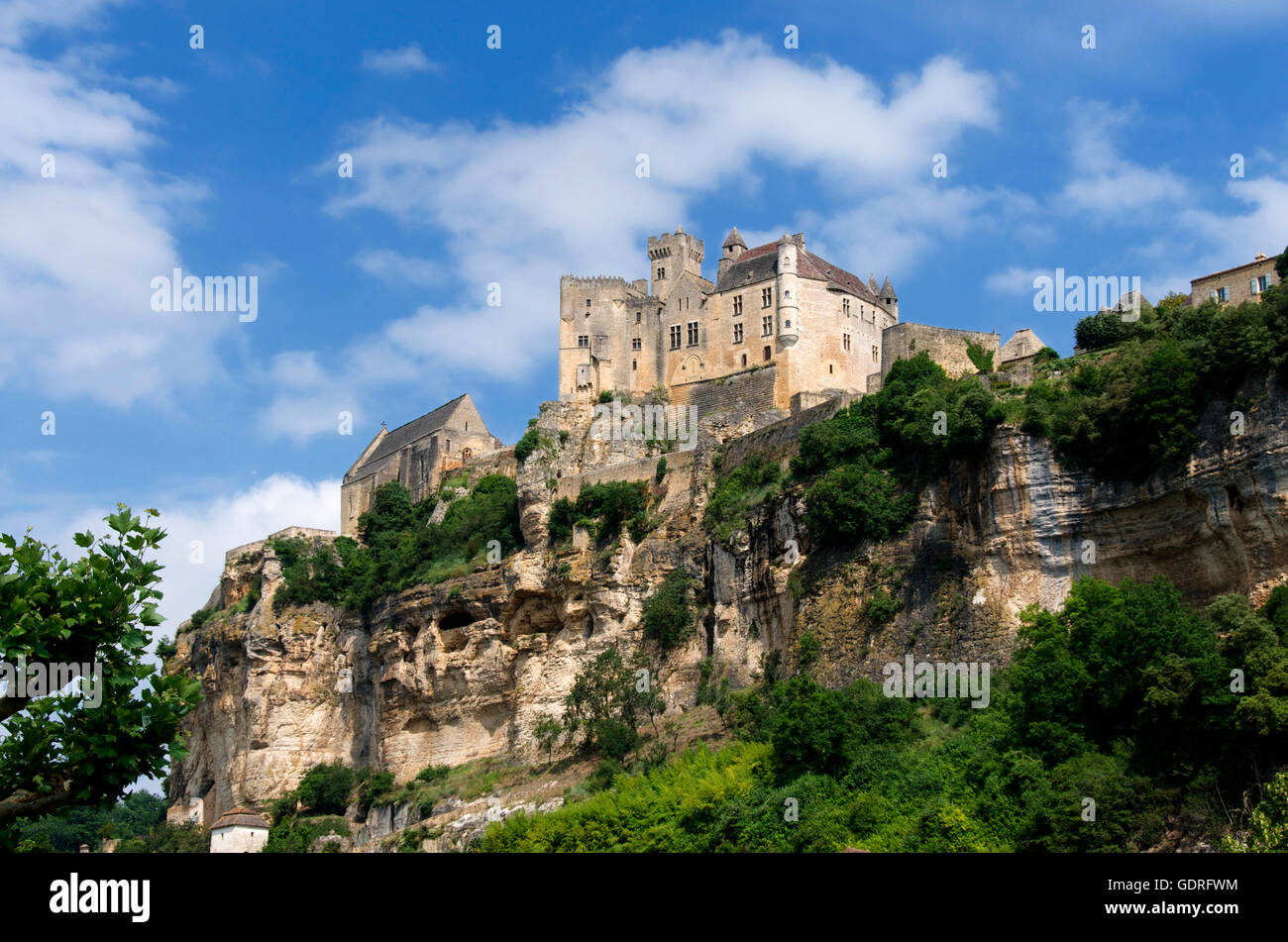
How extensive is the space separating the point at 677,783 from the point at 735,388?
90.2 feet

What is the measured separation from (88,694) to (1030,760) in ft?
67.8

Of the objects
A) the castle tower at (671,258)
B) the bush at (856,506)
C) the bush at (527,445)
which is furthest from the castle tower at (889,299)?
the bush at (856,506)

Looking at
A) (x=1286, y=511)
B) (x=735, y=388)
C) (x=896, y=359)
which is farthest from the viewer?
(x=735, y=388)

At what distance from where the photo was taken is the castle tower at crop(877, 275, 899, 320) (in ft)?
229

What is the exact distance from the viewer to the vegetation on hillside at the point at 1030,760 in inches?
1167

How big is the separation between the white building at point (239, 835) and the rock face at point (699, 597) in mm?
3858

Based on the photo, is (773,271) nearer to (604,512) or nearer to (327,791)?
(604,512)

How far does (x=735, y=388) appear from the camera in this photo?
210ft

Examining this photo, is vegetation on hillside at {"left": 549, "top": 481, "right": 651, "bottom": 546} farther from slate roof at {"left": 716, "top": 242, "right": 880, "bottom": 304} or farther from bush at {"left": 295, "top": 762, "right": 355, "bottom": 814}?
slate roof at {"left": 716, "top": 242, "right": 880, "bottom": 304}

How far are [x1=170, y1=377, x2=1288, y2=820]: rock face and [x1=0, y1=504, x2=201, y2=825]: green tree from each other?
6.34m

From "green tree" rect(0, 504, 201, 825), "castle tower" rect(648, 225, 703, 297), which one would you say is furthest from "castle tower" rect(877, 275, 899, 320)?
"green tree" rect(0, 504, 201, 825)

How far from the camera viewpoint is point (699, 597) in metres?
→ 48.8
